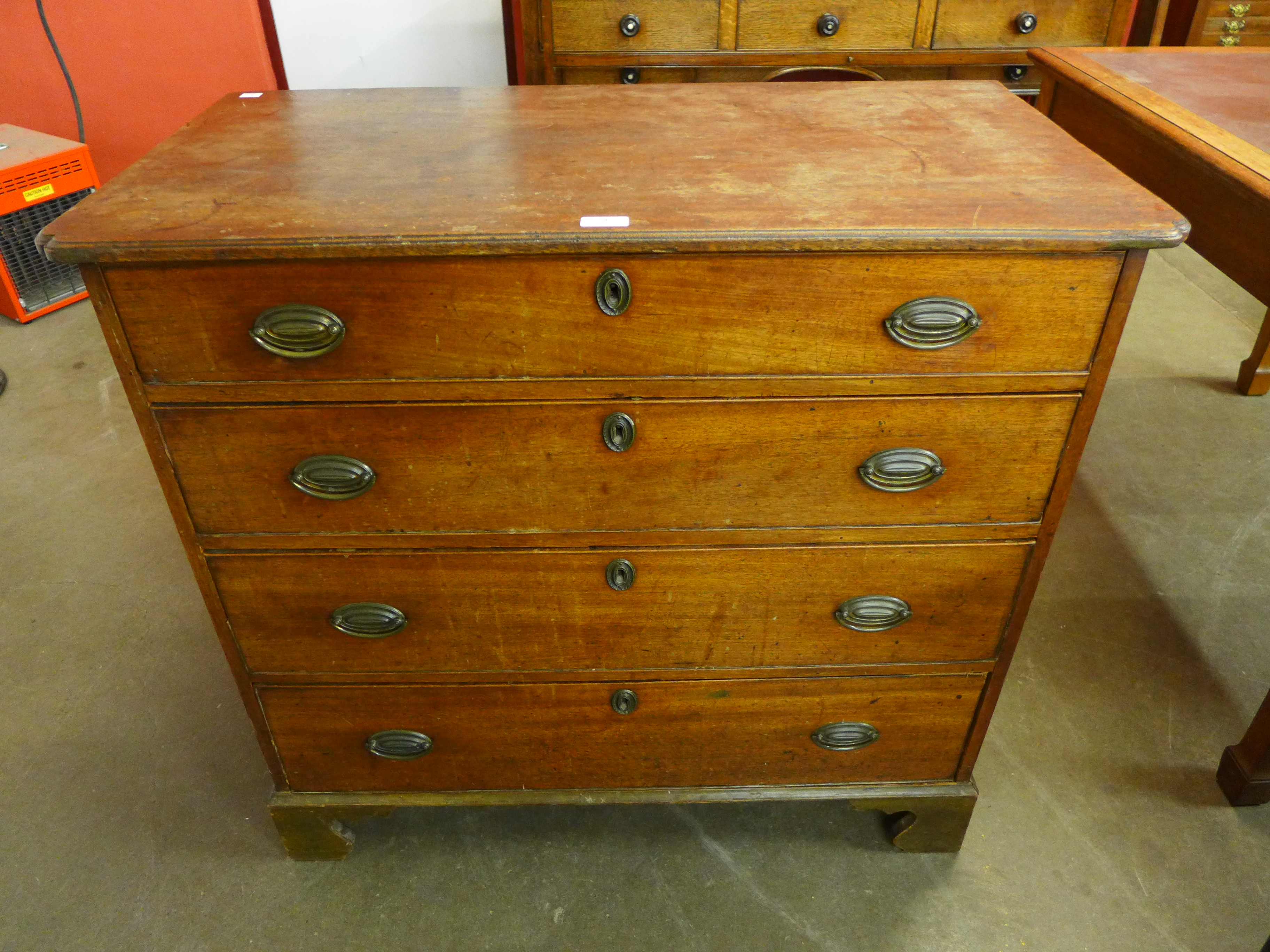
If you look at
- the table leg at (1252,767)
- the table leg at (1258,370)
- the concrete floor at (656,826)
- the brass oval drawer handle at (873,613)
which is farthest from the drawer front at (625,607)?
the table leg at (1258,370)

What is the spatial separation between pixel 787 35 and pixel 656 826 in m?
1.91

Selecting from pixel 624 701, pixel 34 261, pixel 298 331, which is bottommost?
pixel 34 261

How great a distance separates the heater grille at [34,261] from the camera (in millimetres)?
2959

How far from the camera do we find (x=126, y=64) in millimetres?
3273

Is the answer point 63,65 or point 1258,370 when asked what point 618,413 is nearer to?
point 1258,370

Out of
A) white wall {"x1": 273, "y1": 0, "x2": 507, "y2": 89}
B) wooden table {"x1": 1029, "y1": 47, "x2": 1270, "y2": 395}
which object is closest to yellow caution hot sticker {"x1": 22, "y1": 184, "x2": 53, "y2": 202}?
white wall {"x1": 273, "y1": 0, "x2": 507, "y2": 89}

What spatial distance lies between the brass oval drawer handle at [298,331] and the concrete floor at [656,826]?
3.09 ft

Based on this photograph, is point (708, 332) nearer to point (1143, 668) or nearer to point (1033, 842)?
point (1033, 842)

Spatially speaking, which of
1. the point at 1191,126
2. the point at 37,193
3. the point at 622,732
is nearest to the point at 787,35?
the point at 1191,126

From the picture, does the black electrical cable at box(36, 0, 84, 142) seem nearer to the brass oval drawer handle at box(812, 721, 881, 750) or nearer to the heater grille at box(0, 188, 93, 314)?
the heater grille at box(0, 188, 93, 314)

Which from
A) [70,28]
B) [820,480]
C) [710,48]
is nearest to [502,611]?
[820,480]

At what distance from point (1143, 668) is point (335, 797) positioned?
163 centimetres

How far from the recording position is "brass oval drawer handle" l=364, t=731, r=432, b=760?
1.44 meters

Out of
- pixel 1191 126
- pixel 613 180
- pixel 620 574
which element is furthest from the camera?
pixel 1191 126
